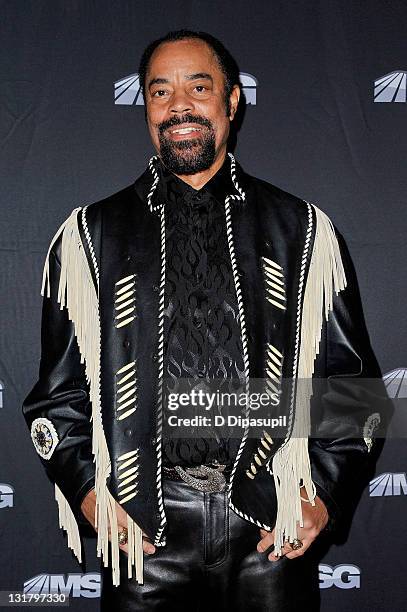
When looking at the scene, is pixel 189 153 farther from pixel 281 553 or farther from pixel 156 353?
pixel 281 553

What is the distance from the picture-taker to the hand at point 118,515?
1772mm

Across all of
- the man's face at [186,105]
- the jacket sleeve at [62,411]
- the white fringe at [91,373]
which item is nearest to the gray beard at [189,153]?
the man's face at [186,105]

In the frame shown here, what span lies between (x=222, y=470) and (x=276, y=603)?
34 centimetres

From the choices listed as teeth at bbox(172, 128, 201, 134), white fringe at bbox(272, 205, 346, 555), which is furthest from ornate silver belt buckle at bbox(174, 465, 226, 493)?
teeth at bbox(172, 128, 201, 134)

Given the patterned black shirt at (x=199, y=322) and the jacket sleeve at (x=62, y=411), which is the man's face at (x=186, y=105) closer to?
the patterned black shirt at (x=199, y=322)

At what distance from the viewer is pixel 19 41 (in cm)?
238

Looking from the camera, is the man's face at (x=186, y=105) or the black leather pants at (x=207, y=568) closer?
the black leather pants at (x=207, y=568)

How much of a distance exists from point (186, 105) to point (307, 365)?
0.72 metres

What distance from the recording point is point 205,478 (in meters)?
1.76

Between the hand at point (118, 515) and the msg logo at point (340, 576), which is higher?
the hand at point (118, 515)

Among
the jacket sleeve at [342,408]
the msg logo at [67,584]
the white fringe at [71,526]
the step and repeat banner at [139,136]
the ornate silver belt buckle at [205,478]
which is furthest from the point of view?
the msg logo at [67,584]

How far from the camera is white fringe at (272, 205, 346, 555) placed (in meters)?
1.83

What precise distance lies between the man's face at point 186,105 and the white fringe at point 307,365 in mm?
347

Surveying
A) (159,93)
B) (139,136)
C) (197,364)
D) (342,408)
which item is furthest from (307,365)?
(139,136)
